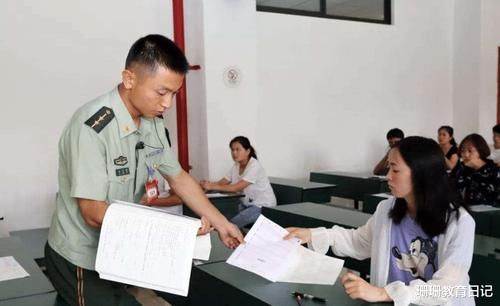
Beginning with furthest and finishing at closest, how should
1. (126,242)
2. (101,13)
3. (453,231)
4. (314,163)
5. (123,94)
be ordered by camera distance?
(314,163)
(101,13)
(453,231)
(123,94)
(126,242)

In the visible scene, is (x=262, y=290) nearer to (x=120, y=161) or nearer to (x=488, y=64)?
(x=120, y=161)

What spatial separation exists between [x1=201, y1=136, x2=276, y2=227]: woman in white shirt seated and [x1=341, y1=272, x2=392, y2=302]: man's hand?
2528mm

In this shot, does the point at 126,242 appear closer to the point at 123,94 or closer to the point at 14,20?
the point at 123,94

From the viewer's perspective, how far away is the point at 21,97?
12.9ft

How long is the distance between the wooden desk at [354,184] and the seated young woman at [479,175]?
0.84m

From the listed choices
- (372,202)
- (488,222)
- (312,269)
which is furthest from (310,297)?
(372,202)

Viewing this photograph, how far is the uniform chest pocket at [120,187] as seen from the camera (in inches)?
47.1

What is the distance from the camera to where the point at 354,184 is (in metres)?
4.70

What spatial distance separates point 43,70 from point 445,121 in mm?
5422

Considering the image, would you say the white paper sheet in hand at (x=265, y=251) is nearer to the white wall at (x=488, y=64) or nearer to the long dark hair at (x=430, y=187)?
the long dark hair at (x=430, y=187)

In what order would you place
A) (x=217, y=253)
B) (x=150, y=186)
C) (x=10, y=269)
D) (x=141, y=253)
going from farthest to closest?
(x=217, y=253), (x=10, y=269), (x=150, y=186), (x=141, y=253)

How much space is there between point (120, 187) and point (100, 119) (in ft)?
0.63

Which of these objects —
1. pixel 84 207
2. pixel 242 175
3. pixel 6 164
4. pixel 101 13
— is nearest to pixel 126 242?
pixel 84 207

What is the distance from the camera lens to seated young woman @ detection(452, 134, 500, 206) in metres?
3.55
